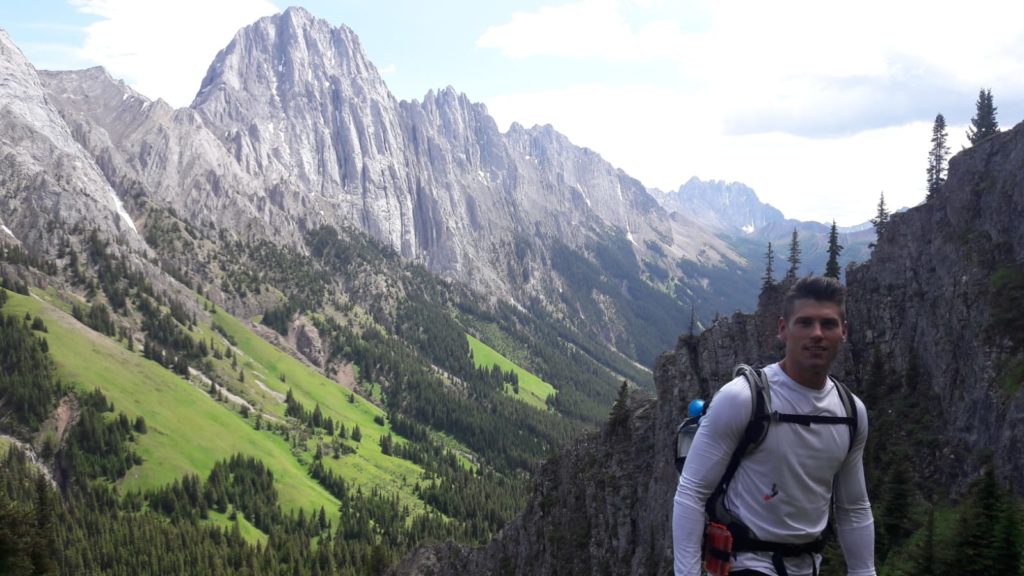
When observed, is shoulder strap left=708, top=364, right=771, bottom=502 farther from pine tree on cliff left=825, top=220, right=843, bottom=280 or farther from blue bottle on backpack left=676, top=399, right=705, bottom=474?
pine tree on cliff left=825, top=220, right=843, bottom=280

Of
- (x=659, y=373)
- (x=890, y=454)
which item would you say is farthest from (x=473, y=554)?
(x=890, y=454)

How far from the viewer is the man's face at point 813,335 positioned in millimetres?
7797

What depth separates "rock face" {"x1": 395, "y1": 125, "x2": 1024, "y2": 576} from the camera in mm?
40169

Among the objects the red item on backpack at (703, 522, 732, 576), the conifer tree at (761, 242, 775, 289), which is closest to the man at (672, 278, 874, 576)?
the red item on backpack at (703, 522, 732, 576)

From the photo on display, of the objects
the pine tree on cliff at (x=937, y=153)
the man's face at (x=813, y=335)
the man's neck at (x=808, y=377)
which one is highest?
the pine tree on cliff at (x=937, y=153)

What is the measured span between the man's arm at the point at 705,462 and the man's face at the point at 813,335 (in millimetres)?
779

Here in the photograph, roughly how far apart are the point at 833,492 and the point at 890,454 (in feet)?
130

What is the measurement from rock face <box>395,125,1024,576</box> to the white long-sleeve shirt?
88.0 ft

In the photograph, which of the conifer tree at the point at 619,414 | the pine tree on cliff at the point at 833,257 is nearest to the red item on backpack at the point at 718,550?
the conifer tree at the point at 619,414

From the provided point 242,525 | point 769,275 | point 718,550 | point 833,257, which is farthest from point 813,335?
point 242,525

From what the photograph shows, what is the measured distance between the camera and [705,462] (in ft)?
25.6

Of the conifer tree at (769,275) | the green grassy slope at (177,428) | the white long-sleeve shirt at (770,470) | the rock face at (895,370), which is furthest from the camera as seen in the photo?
the green grassy slope at (177,428)

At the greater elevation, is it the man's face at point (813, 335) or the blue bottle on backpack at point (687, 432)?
the man's face at point (813, 335)

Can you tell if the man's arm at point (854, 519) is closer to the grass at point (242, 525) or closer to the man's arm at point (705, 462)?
the man's arm at point (705, 462)
